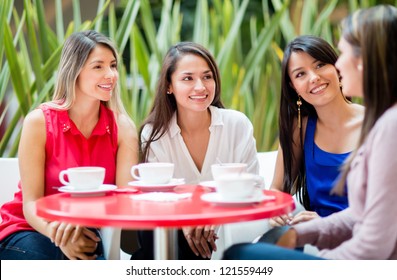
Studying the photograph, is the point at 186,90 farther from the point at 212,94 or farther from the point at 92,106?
the point at 92,106

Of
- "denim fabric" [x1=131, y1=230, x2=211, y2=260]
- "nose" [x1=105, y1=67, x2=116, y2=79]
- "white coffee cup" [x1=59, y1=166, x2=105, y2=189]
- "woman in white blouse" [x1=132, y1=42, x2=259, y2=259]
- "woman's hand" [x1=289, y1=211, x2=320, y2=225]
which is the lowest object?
"denim fabric" [x1=131, y1=230, x2=211, y2=260]

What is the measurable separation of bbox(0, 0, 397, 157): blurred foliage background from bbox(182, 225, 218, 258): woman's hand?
935mm

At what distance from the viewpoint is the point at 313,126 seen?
6.04 ft

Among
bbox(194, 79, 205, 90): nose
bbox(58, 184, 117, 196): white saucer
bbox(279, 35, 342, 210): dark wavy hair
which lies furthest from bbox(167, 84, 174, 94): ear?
bbox(58, 184, 117, 196): white saucer

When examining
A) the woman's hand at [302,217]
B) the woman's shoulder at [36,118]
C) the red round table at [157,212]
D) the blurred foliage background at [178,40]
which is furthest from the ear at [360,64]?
the blurred foliage background at [178,40]

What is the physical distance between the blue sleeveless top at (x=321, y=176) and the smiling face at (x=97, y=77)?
73 centimetres

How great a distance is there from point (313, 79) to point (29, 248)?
3.55 ft

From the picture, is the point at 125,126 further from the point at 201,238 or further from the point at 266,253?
the point at 266,253

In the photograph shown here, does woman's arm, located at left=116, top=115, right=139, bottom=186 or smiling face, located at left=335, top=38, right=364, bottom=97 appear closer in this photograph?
smiling face, located at left=335, top=38, right=364, bottom=97

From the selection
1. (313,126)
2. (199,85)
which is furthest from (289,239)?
(199,85)

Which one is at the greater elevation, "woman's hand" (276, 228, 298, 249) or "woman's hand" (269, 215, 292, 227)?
"woman's hand" (276, 228, 298, 249)

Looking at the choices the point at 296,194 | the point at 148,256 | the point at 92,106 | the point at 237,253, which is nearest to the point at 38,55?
the point at 92,106

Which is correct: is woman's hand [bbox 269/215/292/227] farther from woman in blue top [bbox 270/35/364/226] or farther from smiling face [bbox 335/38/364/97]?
smiling face [bbox 335/38/364/97]

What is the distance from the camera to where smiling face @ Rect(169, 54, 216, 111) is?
6.20ft
